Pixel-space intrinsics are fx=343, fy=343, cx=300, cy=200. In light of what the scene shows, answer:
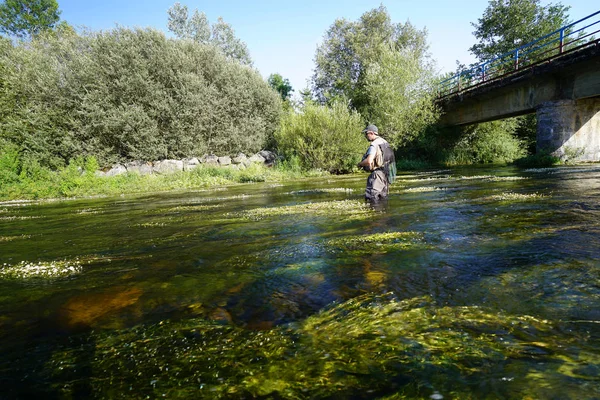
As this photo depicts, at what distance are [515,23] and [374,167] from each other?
174 ft

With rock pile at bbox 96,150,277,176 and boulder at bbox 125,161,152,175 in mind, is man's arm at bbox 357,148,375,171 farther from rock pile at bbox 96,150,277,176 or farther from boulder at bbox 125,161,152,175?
boulder at bbox 125,161,152,175

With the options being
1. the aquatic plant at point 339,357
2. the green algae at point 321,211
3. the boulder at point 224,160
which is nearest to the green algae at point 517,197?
the green algae at point 321,211

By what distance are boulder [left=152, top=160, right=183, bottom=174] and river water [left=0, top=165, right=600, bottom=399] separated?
22324mm

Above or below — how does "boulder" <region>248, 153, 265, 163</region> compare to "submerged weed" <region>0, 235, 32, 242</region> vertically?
above

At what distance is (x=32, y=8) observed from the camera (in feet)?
162

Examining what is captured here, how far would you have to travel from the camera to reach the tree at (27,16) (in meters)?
47.2

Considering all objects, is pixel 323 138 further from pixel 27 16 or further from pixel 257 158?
pixel 27 16

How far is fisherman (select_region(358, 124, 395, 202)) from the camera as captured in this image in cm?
881

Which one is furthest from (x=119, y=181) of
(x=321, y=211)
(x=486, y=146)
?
(x=486, y=146)

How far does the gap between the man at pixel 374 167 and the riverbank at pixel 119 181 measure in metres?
15.4

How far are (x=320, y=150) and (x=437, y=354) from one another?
25536 mm

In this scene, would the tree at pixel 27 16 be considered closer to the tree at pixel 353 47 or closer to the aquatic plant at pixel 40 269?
the tree at pixel 353 47

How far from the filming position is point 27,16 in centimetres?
4853

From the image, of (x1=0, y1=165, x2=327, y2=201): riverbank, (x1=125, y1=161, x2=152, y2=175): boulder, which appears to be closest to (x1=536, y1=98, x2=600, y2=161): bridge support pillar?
(x1=0, y1=165, x2=327, y2=201): riverbank
